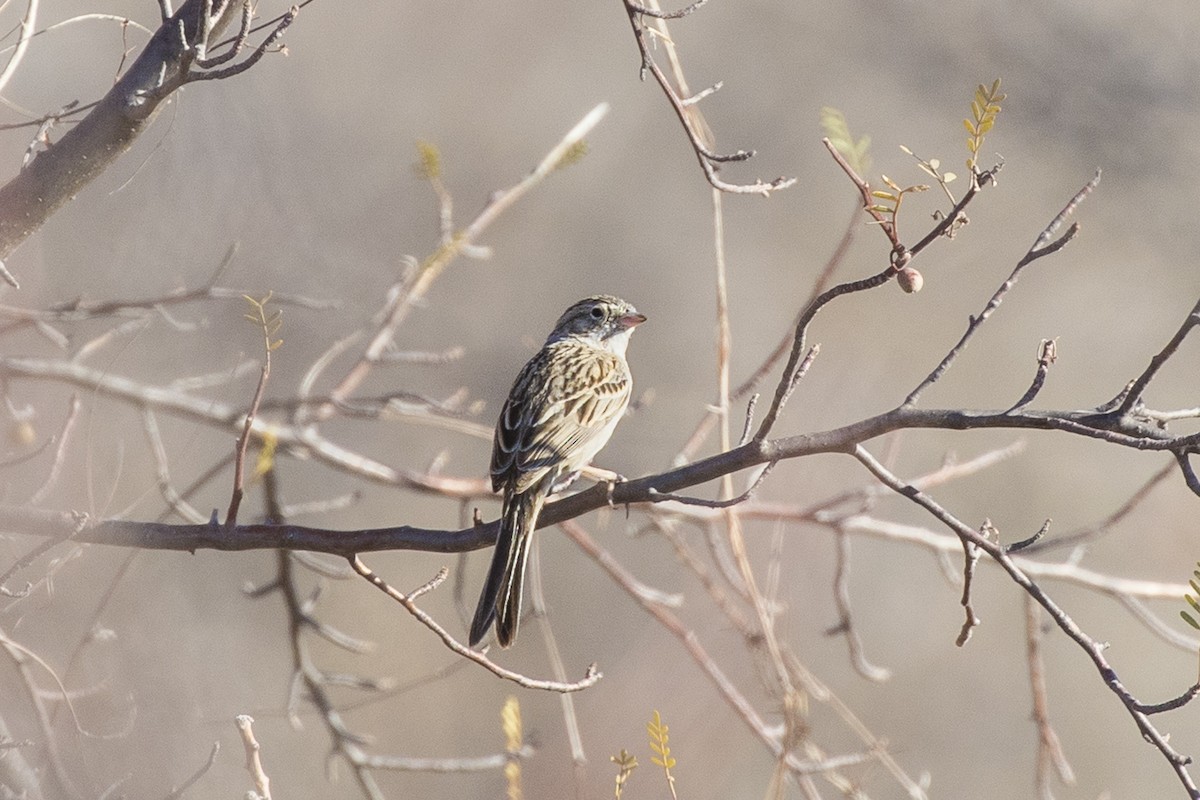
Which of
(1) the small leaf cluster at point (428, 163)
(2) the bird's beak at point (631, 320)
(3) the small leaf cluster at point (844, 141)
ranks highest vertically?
(2) the bird's beak at point (631, 320)

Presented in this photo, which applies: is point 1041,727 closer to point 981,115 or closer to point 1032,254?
point 1032,254

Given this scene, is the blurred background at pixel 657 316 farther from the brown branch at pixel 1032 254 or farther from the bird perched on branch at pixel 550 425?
the brown branch at pixel 1032 254

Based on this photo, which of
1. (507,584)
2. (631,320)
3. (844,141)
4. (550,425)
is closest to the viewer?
(844,141)

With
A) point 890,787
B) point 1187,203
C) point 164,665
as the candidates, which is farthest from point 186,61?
point 1187,203

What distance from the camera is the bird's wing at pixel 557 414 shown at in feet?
12.6

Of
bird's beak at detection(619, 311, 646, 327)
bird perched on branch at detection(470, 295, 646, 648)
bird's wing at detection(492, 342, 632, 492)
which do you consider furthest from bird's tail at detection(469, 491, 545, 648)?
bird's beak at detection(619, 311, 646, 327)

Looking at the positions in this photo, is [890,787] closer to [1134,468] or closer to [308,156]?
[1134,468]

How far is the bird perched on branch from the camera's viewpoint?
11.2ft

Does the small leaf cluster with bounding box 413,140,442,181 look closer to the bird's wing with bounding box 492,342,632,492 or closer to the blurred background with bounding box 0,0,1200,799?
the bird's wing with bounding box 492,342,632,492

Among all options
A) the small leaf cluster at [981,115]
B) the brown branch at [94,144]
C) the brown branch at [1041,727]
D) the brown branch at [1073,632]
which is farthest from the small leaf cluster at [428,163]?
the brown branch at [1041,727]

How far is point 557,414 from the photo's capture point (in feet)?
13.8

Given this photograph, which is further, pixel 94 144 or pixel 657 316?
pixel 657 316

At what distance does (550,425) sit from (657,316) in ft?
16.6

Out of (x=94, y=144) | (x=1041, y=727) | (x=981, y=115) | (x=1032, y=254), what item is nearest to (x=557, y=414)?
(x=1041, y=727)
